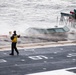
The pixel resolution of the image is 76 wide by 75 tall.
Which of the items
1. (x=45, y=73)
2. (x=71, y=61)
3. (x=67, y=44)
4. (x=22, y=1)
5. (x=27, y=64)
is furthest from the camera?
(x=22, y=1)

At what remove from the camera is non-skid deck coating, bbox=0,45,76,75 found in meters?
15.1

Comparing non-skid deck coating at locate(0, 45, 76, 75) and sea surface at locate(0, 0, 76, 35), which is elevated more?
sea surface at locate(0, 0, 76, 35)

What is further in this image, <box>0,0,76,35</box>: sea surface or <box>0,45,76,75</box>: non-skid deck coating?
<box>0,0,76,35</box>: sea surface

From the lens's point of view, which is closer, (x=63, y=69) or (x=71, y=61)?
(x=63, y=69)

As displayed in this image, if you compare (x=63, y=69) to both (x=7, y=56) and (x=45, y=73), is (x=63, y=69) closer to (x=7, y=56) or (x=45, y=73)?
(x=45, y=73)

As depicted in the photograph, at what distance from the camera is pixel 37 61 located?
1689cm

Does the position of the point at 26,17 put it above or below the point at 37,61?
above

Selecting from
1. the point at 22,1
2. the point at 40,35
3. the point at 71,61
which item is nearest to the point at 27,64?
the point at 71,61

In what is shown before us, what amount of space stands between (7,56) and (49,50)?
146 inches

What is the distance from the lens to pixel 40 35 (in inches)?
1137

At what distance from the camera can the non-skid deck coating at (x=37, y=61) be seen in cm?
1514

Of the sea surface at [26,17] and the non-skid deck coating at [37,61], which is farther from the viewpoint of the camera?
the sea surface at [26,17]

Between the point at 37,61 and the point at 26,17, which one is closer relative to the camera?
the point at 37,61

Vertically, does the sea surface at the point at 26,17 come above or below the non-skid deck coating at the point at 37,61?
above
